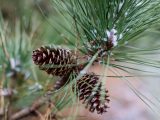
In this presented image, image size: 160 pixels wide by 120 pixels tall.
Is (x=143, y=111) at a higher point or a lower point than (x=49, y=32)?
lower

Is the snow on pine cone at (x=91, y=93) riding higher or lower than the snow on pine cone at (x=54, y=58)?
lower

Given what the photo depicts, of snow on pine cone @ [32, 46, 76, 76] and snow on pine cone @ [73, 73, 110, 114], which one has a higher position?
snow on pine cone @ [32, 46, 76, 76]

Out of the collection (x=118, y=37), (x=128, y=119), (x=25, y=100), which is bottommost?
(x=128, y=119)

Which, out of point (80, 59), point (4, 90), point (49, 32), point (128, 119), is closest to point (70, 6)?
point (80, 59)

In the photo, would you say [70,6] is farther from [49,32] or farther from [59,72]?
[49,32]
